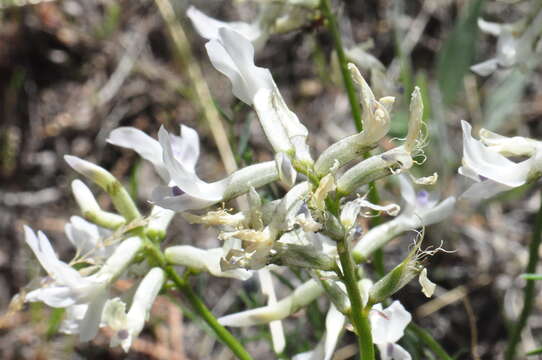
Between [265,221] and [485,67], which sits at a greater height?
[265,221]

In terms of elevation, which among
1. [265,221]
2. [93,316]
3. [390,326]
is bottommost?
[390,326]

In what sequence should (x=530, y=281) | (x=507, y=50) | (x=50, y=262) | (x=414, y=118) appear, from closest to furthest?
1. (x=414, y=118)
2. (x=50, y=262)
3. (x=530, y=281)
4. (x=507, y=50)

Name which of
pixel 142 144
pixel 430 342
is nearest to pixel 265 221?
pixel 142 144

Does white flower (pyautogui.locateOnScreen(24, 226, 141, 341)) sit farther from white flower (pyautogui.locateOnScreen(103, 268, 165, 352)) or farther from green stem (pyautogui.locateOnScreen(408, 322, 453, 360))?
green stem (pyautogui.locateOnScreen(408, 322, 453, 360))

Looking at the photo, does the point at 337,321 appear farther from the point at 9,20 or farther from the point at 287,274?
the point at 9,20

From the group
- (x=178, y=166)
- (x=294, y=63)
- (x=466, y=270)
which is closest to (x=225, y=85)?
(x=294, y=63)

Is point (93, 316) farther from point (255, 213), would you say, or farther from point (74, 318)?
point (255, 213)
